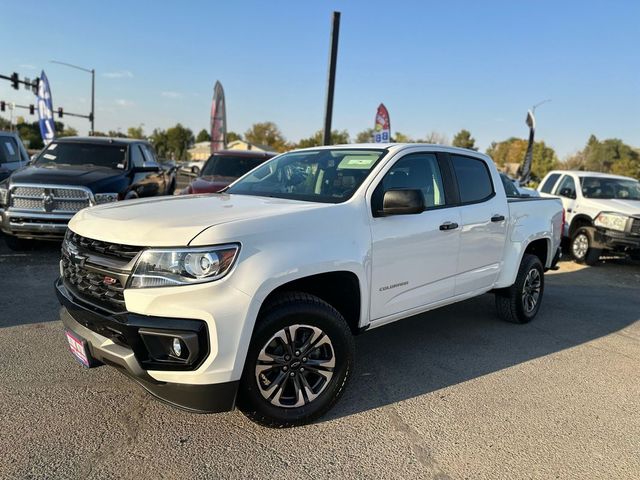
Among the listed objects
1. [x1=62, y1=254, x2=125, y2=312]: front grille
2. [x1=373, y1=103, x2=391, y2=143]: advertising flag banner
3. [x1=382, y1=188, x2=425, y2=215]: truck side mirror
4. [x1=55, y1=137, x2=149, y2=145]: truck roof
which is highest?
[x1=373, y1=103, x2=391, y2=143]: advertising flag banner

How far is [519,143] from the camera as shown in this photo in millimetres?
75625

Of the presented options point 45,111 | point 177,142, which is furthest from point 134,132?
point 45,111

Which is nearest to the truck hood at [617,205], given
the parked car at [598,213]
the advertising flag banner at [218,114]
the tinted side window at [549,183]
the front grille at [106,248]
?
the parked car at [598,213]

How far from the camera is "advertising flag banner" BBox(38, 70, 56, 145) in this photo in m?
26.4

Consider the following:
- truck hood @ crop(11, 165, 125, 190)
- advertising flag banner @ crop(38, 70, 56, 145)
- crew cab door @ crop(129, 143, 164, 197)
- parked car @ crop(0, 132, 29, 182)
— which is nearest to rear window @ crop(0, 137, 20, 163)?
parked car @ crop(0, 132, 29, 182)

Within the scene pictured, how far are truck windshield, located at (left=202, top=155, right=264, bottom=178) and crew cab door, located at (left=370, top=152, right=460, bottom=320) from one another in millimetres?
6045

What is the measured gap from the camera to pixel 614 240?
9305 millimetres

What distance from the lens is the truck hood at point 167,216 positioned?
8.73ft

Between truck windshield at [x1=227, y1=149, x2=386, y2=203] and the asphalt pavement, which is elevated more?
truck windshield at [x1=227, y1=149, x2=386, y2=203]

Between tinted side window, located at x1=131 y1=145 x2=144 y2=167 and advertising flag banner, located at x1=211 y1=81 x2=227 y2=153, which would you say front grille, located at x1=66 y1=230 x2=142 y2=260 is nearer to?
tinted side window, located at x1=131 y1=145 x2=144 y2=167

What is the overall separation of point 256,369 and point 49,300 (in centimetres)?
366

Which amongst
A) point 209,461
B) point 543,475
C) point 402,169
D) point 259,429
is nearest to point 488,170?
point 402,169

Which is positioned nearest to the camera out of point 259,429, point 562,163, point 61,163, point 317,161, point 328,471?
point 328,471

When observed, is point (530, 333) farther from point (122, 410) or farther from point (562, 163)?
point (562, 163)
